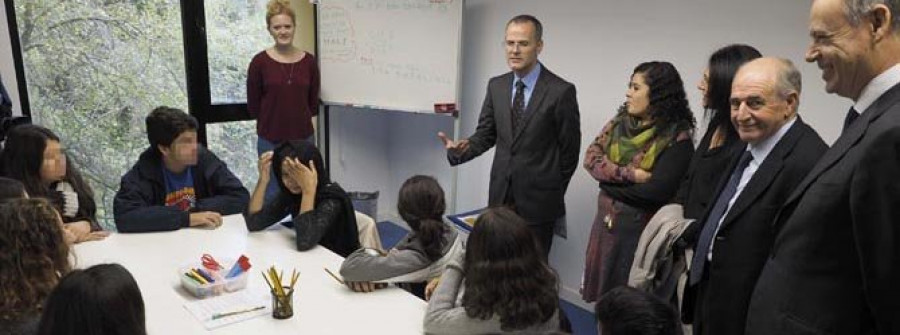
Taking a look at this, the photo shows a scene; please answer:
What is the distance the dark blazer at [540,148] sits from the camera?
9.10 feet

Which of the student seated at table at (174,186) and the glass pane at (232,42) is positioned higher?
the glass pane at (232,42)

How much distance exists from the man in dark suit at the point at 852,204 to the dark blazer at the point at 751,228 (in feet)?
0.84

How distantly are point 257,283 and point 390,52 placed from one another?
2383 millimetres

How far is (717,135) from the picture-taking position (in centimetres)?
200

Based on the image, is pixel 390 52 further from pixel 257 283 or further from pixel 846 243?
pixel 846 243

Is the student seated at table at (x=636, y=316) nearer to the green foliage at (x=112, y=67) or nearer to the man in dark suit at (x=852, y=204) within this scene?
the man in dark suit at (x=852, y=204)

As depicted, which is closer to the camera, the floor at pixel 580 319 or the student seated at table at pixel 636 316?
the student seated at table at pixel 636 316

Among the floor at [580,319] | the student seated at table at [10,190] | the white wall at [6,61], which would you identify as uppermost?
the white wall at [6,61]

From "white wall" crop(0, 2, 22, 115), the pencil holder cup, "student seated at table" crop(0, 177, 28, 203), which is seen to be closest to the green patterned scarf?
the pencil holder cup

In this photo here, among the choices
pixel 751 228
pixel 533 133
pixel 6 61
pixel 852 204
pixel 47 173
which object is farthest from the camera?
pixel 6 61

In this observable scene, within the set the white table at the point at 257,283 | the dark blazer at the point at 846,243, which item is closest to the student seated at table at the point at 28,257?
the white table at the point at 257,283

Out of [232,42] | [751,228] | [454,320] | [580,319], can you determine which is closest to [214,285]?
[454,320]

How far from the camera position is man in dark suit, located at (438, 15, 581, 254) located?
2779 millimetres

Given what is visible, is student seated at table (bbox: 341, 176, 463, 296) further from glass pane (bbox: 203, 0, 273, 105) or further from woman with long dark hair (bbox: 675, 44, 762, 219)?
glass pane (bbox: 203, 0, 273, 105)
